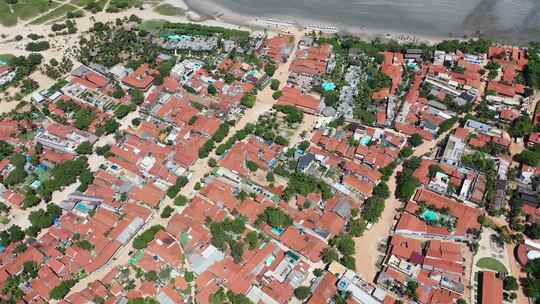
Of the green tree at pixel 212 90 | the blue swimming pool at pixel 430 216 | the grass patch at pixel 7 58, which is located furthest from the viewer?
the grass patch at pixel 7 58

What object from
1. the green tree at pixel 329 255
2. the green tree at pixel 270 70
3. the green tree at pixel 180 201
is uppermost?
the green tree at pixel 270 70

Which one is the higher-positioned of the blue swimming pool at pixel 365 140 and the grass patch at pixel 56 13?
the blue swimming pool at pixel 365 140

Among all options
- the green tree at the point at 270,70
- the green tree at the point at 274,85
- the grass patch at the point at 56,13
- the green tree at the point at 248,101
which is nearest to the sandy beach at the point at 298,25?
the green tree at the point at 270,70

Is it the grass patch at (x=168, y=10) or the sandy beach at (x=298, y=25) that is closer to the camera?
the sandy beach at (x=298, y=25)

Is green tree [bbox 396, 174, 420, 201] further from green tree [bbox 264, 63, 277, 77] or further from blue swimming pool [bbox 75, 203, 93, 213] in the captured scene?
blue swimming pool [bbox 75, 203, 93, 213]

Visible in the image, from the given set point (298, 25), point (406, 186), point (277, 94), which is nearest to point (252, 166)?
point (277, 94)

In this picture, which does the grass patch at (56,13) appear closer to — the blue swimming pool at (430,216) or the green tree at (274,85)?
the green tree at (274,85)

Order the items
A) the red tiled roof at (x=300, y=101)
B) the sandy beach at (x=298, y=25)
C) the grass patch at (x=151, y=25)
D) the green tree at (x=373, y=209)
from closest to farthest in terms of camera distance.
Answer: the green tree at (x=373, y=209)
the red tiled roof at (x=300, y=101)
the sandy beach at (x=298, y=25)
the grass patch at (x=151, y=25)
